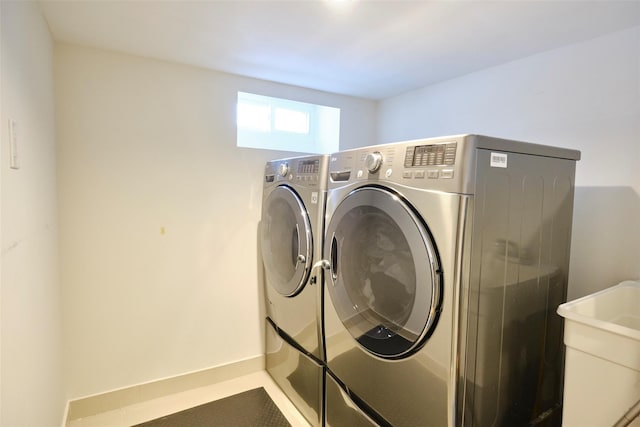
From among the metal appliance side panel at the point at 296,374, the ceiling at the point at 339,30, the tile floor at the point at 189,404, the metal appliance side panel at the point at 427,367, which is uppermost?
the ceiling at the point at 339,30

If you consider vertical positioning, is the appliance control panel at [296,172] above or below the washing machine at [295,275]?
above

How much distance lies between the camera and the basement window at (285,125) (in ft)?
7.83

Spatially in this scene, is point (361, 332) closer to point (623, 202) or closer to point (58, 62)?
point (623, 202)

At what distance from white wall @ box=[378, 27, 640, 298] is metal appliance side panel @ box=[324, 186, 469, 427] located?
998mm

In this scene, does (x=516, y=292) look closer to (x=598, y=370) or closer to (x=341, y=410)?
(x=598, y=370)

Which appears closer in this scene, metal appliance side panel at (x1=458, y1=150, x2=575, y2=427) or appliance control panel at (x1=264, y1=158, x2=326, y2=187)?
metal appliance side panel at (x1=458, y1=150, x2=575, y2=427)

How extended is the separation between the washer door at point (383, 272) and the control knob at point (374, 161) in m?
0.08

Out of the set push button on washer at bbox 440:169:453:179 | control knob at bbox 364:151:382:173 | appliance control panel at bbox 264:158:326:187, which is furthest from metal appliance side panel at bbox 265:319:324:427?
push button on washer at bbox 440:169:453:179

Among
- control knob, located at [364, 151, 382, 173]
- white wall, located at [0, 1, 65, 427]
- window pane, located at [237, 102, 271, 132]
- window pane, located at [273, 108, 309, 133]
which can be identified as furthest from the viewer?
window pane, located at [273, 108, 309, 133]

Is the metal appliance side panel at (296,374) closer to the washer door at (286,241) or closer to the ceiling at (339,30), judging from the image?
the washer door at (286,241)

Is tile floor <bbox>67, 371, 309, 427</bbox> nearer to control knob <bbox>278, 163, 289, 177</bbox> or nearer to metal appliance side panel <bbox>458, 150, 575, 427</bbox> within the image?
metal appliance side panel <bbox>458, 150, 575, 427</bbox>

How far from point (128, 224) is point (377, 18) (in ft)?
5.56

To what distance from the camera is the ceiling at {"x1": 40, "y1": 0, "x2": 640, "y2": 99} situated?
4.42ft

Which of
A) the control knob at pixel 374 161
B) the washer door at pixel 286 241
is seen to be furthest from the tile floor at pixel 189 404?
the control knob at pixel 374 161
